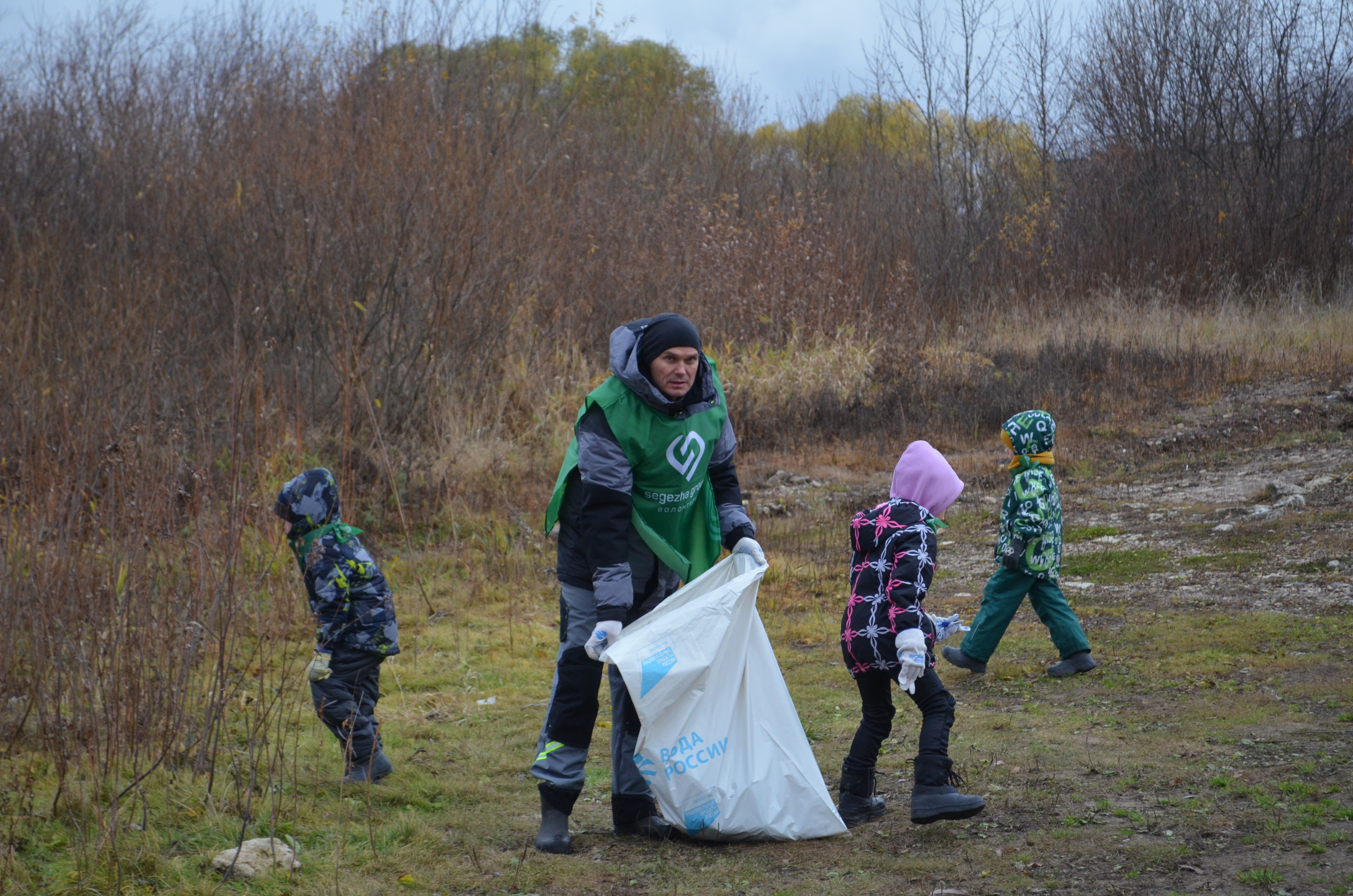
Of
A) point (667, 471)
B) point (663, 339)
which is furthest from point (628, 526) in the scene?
point (663, 339)

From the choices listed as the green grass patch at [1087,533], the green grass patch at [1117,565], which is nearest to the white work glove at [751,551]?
the green grass patch at [1117,565]

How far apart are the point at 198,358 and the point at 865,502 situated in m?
6.04

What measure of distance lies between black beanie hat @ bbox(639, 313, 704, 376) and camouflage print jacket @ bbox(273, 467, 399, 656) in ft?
4.72

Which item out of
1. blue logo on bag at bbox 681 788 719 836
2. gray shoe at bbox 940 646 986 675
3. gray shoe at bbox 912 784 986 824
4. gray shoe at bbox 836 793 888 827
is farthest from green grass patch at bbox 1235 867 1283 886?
gray shoe at bbox 940 646 986 675

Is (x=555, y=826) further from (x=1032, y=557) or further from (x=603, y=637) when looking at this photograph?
(x=1032, y=557)

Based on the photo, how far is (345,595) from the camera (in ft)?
13.8

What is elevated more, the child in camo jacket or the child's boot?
the child in camo jacket

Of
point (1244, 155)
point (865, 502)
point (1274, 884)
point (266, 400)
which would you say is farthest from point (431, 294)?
point (1244, 155)

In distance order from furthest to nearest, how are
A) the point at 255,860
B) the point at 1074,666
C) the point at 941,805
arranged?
the point at 1074,666
the point at 941,805
the point at 255,860

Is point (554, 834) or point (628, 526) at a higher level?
point (628, 526)

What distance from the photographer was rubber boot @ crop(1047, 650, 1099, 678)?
552 centimetres

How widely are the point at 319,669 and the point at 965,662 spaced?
326cm

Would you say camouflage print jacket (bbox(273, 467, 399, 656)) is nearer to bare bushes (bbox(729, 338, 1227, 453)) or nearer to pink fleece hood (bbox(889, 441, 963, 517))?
pink fleece hood (bbox(889, 441, 963, 517))

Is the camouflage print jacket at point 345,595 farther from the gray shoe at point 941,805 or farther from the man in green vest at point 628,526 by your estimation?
the gray shoe at point 941,805
